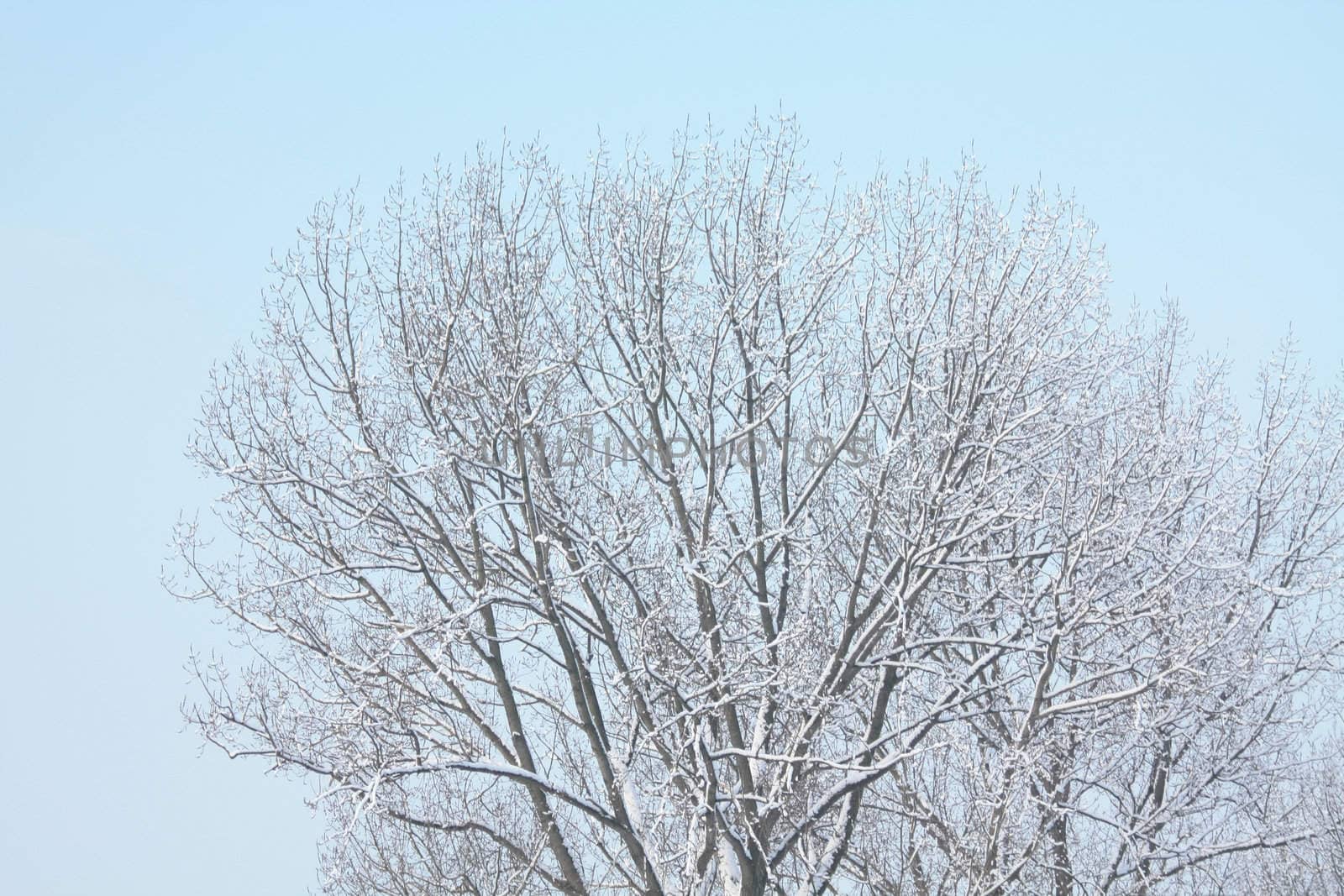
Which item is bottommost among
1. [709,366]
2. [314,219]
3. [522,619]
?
[522,619]

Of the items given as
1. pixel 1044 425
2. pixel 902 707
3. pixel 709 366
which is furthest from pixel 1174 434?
pixel 709 366

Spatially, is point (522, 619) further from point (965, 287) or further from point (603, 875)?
point (965, 287)

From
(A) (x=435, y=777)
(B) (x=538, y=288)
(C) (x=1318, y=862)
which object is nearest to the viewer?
(B) (x=538, y=288)

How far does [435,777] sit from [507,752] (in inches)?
57.8

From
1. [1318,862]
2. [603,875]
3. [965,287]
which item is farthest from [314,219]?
[1318,862]

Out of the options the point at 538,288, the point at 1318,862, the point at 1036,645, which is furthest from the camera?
the point at 1318,862

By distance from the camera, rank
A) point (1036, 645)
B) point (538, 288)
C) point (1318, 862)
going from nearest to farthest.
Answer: point (1036, 645) < point (538, 288) < point (1318, 862)

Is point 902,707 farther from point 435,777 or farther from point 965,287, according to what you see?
point 435,777

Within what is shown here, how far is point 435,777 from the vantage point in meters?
13.7

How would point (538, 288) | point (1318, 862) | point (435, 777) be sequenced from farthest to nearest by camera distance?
1. point (1318, 862)
2. point (435, 777)
3. point (538, 288)

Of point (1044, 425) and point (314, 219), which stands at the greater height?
point (314, 219)

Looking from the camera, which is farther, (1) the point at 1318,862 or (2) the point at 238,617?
(1) the point at 1318,862

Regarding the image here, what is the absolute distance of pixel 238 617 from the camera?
42.3 ft

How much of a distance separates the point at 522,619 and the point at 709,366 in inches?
120
